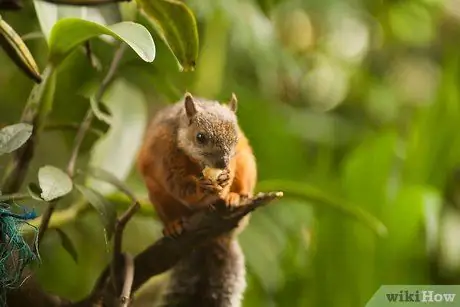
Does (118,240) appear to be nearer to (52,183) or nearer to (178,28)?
(52,183)

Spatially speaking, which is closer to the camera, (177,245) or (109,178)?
(177,245)

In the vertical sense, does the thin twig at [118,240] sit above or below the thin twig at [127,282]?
above

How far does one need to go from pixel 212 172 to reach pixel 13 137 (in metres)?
0.21

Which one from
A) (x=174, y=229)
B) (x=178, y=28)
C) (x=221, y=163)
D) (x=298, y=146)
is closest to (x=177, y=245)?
(x=174, y=229)

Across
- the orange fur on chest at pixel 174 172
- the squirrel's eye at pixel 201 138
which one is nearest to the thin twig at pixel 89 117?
the orange fur on chest at pixel 174 172

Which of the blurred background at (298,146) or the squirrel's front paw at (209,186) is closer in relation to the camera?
the squirrel's front paw at (209,186)

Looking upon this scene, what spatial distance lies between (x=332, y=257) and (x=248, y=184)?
15.3 inches

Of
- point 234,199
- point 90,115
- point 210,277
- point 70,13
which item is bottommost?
point 210,277

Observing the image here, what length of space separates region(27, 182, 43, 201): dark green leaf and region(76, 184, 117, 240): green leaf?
0.05 meters

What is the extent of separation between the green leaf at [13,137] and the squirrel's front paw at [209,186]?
0.19 m

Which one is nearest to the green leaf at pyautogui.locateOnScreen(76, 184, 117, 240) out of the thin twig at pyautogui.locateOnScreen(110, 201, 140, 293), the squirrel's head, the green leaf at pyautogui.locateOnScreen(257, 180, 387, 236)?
the thin twig at pyautogui.locateOnScreen(110, 201, 140, 293)

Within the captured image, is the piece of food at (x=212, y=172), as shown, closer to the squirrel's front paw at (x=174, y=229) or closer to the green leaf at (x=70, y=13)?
the squirrel's front paw at (x=174, y=229)

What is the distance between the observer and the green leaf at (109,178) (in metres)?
0.84

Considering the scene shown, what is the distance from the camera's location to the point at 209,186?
27.3 inches
